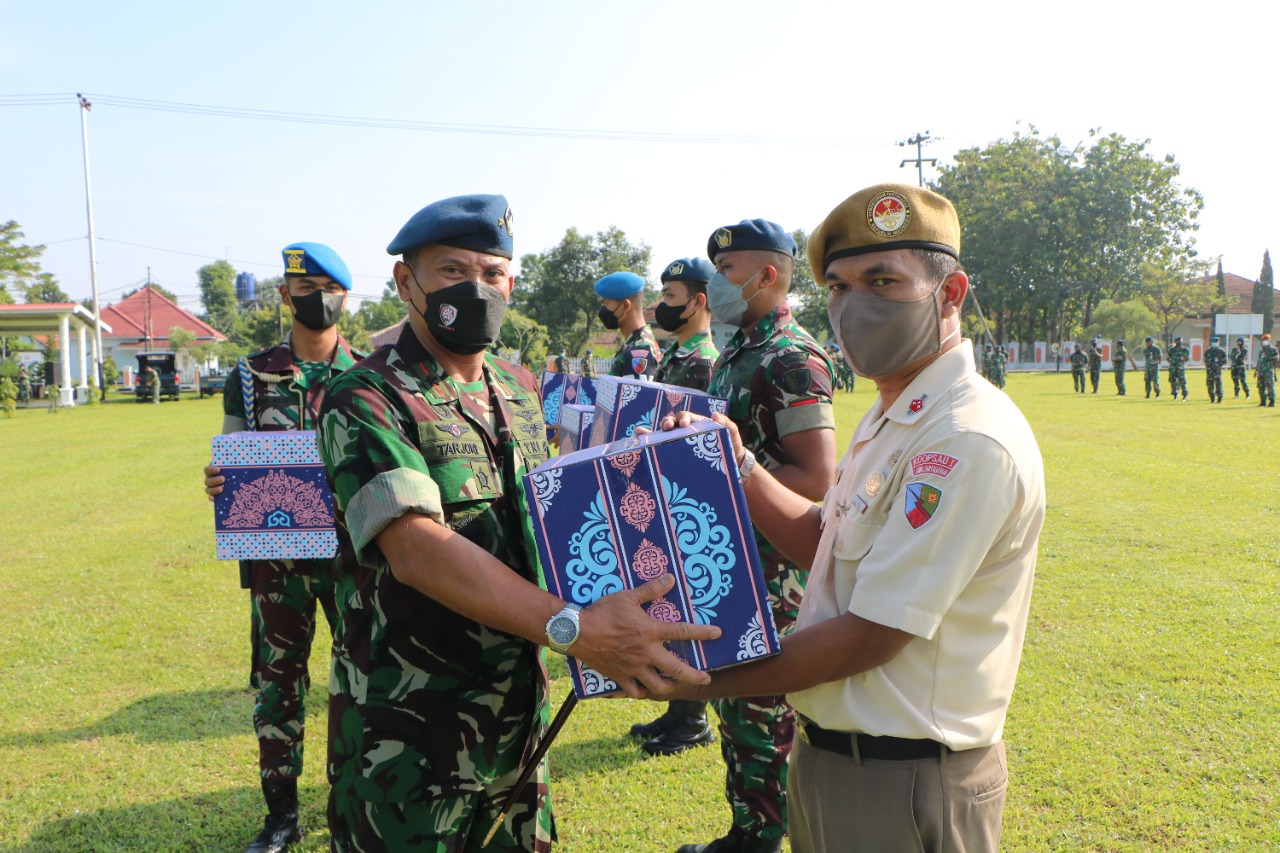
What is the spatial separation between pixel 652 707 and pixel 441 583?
11.6 ft

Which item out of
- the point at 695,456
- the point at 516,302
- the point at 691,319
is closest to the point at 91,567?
the point at 691,319

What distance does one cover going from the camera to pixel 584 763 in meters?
4.28

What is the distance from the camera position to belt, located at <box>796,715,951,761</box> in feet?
5.68

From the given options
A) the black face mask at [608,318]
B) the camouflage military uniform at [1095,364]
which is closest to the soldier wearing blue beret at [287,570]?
the black face mask at [608,318]

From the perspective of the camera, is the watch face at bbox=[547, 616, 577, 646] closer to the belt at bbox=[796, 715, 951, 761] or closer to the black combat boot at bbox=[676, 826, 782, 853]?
the belt at bbox=[796, 715, 951, 761]

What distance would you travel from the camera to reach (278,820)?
11.4 feet

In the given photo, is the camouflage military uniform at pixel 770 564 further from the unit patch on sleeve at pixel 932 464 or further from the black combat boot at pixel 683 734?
the unit patch on sleeve at pixel 932 464

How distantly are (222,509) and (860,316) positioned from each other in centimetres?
283

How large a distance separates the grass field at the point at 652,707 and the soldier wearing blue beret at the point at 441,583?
1697 millimetres

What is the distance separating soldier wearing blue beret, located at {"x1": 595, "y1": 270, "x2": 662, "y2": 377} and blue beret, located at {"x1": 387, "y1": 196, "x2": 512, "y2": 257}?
15.4 ft

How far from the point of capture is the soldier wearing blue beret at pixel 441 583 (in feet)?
5.83

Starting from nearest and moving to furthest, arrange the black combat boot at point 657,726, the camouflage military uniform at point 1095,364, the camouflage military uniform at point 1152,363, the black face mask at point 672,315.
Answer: the black combat boot at point 657,726 → the black face mask at point 672,315 → the camouflage military uniform at point 1152,363 → the camouflage military uniform at point 1095,364

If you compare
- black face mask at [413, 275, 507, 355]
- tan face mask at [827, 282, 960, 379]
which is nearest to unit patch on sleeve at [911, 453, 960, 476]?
tan face mask at [827, 282, 960, 379]

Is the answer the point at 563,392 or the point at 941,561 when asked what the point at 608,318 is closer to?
the point at 563,392
